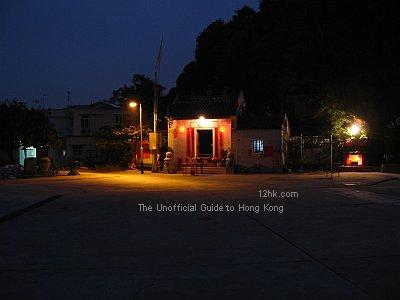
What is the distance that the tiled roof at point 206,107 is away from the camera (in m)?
35.6

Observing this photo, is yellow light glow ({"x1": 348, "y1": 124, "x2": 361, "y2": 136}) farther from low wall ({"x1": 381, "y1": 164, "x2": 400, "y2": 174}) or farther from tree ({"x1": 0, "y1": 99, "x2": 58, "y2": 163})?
tree ({"x1": 0, "y1": 99, "x2": 58, "y2": 163})

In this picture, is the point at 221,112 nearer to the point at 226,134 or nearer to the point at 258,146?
the point at 226,134

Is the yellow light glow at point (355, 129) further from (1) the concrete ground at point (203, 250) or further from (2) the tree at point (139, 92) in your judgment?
(2) the tree at point (139, 92)

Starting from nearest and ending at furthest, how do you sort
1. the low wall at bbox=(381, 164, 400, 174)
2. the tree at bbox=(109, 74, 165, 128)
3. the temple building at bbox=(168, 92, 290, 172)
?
the low wall at bbox=(381, 164, 400, 174) → the temple building at bbox=(168, 92, 290, 172) → the tree at bbox=(109, 74, 165, 128)

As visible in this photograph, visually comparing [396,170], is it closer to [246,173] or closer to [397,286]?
[246,173]

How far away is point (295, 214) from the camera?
42.9 feet

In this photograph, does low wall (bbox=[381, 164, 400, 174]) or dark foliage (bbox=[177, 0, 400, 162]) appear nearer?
dark foliage (bbox=[177, 0, 400, 162])

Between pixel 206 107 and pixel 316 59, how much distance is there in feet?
27.8

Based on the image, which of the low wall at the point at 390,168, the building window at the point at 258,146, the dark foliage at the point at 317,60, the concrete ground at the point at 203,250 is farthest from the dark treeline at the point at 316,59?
the concrete ground at the point at 203,250

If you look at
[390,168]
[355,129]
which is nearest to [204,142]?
[355,129]

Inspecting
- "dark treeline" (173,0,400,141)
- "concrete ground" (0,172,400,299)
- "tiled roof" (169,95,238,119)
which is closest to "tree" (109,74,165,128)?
"dark treeline" (173,0,400,141)

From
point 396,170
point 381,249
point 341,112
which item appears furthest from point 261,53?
point 381,249

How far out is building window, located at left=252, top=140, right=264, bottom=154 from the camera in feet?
112

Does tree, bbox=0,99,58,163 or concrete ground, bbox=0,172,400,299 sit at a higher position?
tree, bbox=0,99,58,163
